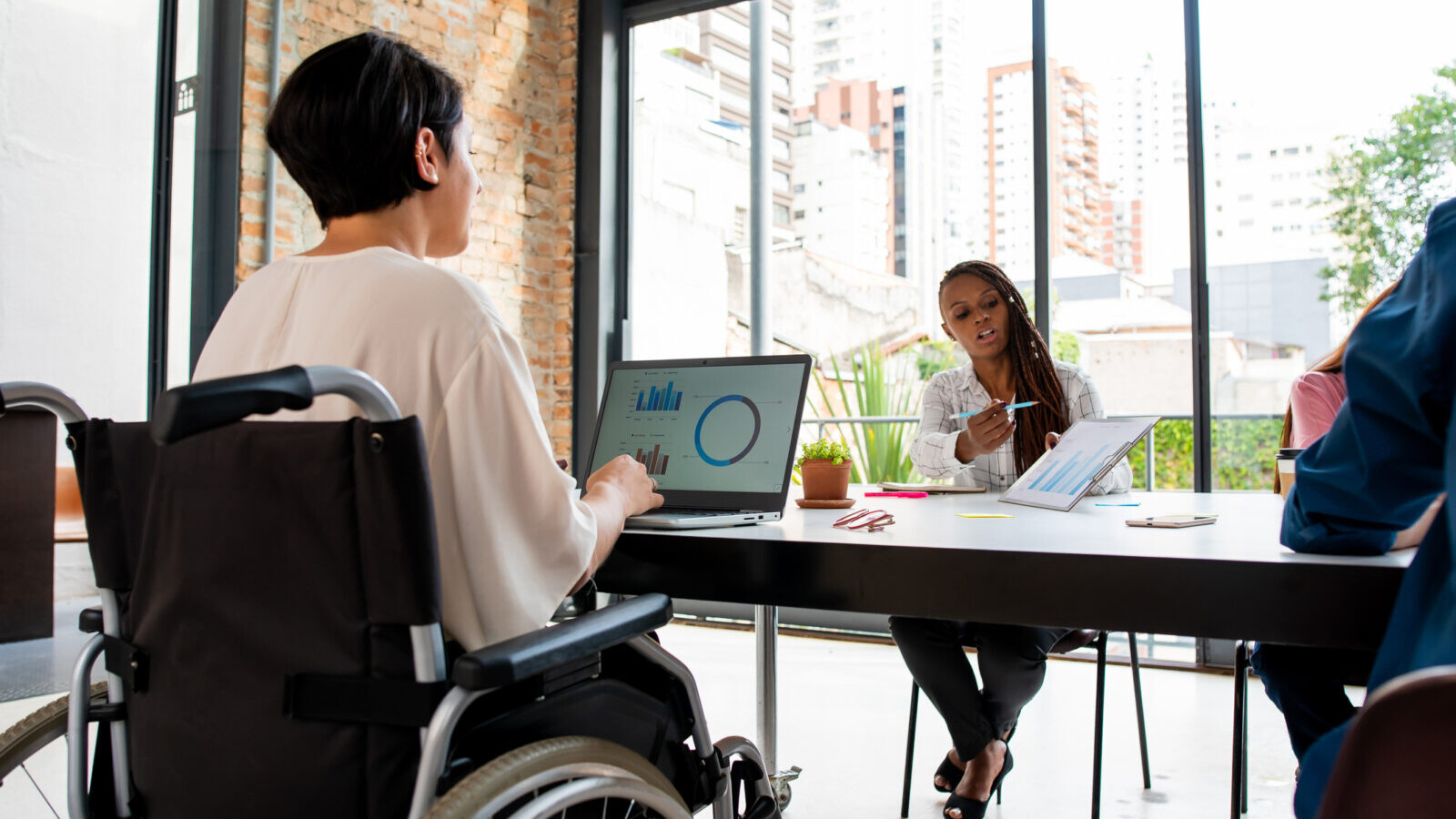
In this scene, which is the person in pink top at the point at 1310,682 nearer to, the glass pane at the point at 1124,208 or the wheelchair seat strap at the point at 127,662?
the wheelchair seat strap at the point at 127,662

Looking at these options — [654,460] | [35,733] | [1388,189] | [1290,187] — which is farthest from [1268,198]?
[35,733]

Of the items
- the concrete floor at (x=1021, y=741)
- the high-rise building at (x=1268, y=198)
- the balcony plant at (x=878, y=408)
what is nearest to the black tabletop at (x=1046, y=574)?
the concrete floor at (x=1021, y=741)

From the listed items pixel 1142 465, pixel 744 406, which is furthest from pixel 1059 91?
pixel 744 406

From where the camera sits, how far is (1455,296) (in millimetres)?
748

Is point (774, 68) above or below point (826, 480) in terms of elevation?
above

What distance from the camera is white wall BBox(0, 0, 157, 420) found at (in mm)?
3299

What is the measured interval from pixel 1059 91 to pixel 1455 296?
11.0 feet

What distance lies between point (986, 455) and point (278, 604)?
6.60 feet

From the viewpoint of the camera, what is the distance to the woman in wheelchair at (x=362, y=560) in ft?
2.60

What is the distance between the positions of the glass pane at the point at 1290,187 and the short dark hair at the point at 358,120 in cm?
315

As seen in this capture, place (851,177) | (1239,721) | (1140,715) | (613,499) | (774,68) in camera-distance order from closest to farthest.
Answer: (613,499)
(1239,721)
(1140,715)
(851,177)
(774,68)

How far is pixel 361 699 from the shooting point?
2.65ft

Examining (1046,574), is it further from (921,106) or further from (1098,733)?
(921,106)

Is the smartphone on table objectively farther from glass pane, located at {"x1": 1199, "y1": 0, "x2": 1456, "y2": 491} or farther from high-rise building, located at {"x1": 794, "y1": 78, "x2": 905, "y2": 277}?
high-rise building, located at {"x1": 794, "y1": 78, "x2": 905, "y2": 277}
